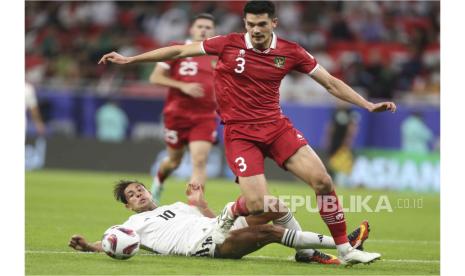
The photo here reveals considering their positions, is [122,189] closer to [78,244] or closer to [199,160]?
[78,244]

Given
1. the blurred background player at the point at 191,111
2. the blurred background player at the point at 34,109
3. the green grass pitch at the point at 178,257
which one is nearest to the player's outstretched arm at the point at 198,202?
the green grass pitch at the point at 178,257

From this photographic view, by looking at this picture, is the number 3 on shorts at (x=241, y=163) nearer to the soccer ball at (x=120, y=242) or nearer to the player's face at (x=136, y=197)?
the player's face at (x=136, y=197)

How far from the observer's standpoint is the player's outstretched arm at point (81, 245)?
9711mm

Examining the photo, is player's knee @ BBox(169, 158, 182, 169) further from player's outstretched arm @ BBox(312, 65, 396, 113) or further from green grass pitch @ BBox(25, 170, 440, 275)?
player's outstretched arm @ BBox(312, 65, 396, 113)

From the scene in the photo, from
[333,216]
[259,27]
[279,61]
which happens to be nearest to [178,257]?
[333,216]

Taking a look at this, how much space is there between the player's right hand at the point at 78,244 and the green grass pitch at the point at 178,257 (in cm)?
8

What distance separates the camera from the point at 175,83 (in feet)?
43.8

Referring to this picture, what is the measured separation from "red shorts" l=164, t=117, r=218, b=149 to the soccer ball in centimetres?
452

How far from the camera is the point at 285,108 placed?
22.9 metres

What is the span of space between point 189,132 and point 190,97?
1.67 ft

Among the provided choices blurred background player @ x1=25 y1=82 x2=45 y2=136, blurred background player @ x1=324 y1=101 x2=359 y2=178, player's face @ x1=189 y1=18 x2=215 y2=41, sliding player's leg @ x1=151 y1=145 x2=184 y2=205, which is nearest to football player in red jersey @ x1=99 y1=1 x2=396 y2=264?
player's face @ x1=189 y1=18 x2=215 y2=41

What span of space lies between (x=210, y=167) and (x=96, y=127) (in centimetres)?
327

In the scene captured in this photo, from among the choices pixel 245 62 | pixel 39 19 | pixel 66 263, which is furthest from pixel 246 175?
pixel 39 19

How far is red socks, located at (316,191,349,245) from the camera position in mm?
9430
